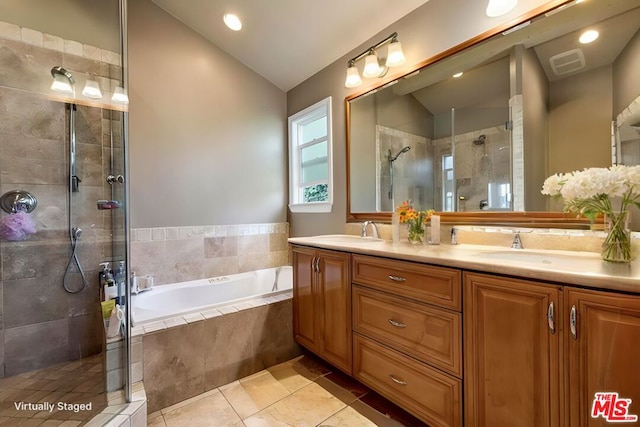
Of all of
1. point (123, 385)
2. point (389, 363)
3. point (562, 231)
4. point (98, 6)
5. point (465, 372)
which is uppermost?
point (98, 6)

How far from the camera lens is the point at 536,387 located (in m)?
0.95

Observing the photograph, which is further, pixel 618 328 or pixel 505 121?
pixel 505 121

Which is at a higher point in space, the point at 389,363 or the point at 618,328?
the point at 618,328

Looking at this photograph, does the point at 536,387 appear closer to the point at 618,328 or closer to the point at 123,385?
the point at 618,328

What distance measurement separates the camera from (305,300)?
200cm

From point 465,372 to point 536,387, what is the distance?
0.24m

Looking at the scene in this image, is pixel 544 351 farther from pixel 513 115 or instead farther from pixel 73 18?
pixel 73 18

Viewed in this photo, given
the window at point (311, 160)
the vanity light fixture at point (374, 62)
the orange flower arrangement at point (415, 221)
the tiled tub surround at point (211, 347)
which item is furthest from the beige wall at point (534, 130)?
the tiled tub surround at point (211, 347)

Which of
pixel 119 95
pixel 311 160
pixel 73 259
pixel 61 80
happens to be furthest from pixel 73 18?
pixel 311 160

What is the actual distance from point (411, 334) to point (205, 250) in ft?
6.64

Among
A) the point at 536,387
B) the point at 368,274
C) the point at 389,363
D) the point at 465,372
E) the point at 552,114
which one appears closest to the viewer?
the point at 536,387

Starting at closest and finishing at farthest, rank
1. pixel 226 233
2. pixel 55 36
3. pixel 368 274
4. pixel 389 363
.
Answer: pixel 389 363 → pixel 368 274 → pixel 55 36 → pixel 226 233

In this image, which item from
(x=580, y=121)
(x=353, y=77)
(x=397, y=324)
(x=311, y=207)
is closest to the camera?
(x=580, y=121)

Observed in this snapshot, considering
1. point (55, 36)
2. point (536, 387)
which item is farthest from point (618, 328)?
point (55, 36)
